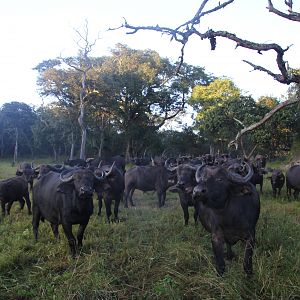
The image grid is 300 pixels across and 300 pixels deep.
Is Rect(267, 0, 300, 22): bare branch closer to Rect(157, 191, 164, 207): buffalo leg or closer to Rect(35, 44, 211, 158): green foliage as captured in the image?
Rect(157, 191, 164, 207): buffalo leg

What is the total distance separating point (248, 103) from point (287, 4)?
19205 millimetres

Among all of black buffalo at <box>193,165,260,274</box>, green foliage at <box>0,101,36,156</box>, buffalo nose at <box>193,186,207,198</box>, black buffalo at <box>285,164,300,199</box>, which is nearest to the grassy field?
black buffalo at <box>193,165,260,274</box>

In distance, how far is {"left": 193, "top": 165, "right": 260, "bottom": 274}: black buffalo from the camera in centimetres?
548

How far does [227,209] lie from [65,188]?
117 inches

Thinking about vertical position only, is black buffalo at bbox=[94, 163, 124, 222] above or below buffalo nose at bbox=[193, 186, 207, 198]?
below

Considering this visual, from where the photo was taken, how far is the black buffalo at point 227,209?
548 cm

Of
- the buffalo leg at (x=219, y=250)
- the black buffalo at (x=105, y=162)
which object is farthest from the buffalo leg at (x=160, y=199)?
the buffalo leg at (x=219, y=250)

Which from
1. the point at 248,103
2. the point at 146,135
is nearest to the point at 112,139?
the point at 146,135

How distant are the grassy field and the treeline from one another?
19213 mm

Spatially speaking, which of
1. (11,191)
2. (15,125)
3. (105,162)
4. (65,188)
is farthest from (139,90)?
(65,188)

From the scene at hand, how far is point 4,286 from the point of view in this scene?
5.40 meters

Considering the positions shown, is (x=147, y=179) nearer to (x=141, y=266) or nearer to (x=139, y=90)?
(x=141, y=266)

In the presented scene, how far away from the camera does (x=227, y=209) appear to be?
5.59 metres

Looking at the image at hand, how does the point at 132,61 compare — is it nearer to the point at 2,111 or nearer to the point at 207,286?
the point at 2,111
